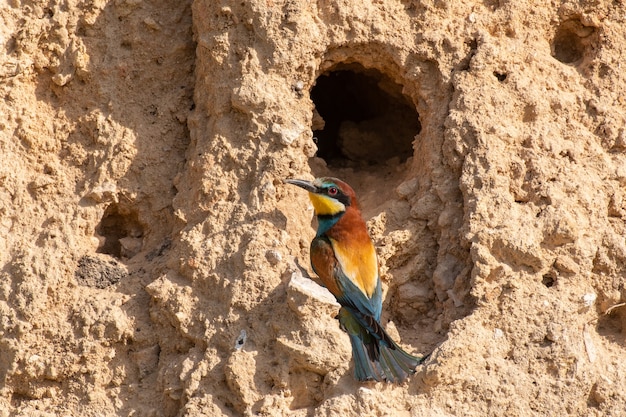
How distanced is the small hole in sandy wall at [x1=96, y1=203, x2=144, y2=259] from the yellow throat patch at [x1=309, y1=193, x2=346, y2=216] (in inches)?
24.0

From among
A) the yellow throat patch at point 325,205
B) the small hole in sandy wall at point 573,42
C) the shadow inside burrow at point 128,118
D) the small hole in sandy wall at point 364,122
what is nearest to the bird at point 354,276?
the yellow throat patch at point 325,205

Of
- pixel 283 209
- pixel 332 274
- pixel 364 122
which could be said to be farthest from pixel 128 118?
pixel 364 122

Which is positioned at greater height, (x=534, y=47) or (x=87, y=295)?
(x=534, y=47)

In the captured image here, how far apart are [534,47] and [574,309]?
96 centimetres

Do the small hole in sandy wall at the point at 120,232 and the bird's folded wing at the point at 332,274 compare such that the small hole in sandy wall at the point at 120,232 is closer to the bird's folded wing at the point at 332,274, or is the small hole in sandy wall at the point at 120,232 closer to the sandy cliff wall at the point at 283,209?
the sandy cliff wall at the point at 283,209

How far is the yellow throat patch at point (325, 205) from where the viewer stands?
3395mm

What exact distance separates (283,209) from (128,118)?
2.14ft

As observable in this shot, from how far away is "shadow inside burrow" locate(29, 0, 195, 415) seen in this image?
11.3 ft

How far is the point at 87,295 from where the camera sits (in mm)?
3252

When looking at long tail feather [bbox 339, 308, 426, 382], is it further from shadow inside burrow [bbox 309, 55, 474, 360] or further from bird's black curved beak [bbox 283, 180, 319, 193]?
bird's black curved beak [bbox 283, 180, 319, 193]

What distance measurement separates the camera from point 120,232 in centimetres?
354

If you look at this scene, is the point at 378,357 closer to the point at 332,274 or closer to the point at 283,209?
the point at 332,274

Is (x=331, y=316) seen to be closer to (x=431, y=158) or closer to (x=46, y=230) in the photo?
(x=431, y=158)

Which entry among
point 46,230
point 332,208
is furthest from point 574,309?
point 46,230
